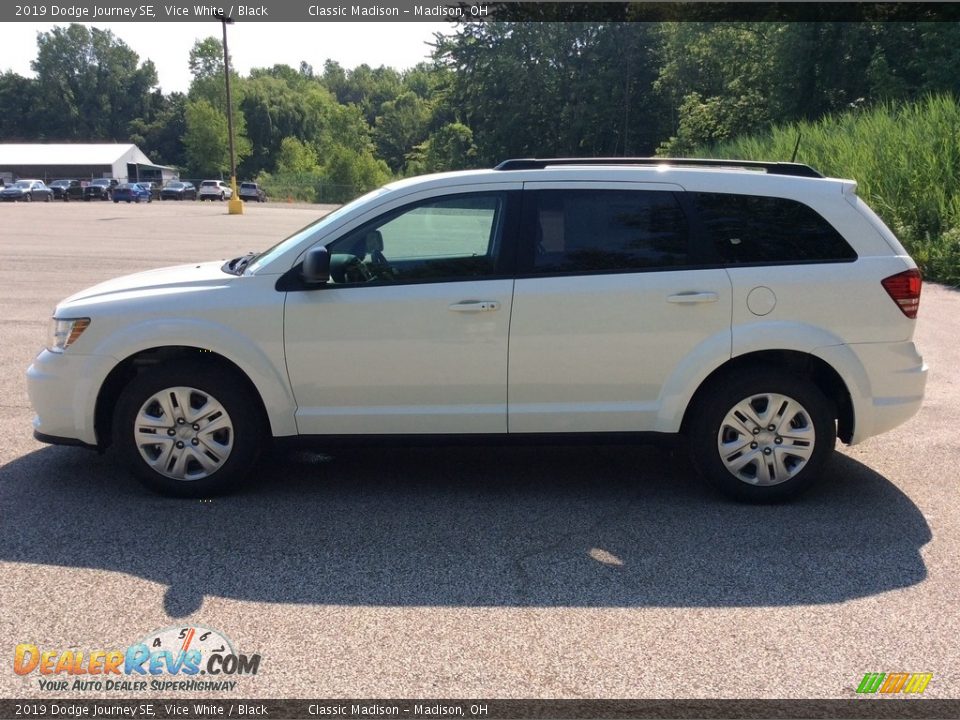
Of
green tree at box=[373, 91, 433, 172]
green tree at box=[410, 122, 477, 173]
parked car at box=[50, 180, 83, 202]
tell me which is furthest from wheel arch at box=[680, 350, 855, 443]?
green tree at box=[373, 91, 433, 172]

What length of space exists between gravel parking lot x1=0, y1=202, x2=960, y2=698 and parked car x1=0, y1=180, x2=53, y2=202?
65029 millimetres

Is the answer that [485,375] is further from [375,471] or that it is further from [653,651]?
[653,651]

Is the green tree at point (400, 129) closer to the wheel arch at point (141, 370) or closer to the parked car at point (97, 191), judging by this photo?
the parked car at point (97, 191)

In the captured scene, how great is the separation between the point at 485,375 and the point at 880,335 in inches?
88.7

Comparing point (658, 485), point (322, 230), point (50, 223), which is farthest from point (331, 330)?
point (50, 223)

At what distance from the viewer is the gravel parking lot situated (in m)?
3.50

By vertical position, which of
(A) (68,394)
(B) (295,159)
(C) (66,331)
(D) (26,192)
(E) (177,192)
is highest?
(B) (295,159)

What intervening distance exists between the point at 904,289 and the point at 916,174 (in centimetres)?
1306

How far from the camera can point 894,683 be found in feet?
11.2

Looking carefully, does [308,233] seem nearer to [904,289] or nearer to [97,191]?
[904,289]

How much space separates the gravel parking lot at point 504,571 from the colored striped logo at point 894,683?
4cm

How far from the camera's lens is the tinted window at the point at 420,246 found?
5.20m

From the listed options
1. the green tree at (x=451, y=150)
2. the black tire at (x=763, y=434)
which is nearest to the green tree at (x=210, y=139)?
the green tree at (x=451, y=150)

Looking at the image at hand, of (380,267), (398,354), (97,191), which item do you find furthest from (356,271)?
(97,191)
